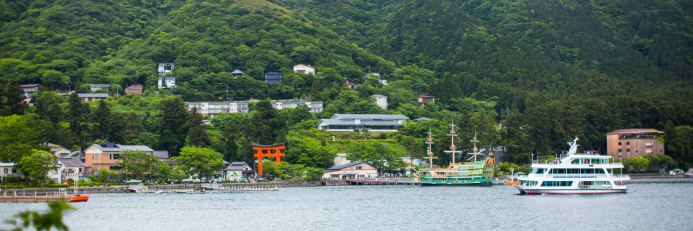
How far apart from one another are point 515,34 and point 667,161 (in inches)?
2829

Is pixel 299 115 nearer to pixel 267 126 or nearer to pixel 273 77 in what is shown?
pixel 267 126

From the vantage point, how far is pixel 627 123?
104812mm

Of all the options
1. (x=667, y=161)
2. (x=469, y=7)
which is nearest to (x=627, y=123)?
(x=667, y=161)

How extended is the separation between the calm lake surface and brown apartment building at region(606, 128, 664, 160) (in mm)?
29369

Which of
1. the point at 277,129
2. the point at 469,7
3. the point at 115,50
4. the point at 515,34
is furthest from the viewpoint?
the point at 469,7

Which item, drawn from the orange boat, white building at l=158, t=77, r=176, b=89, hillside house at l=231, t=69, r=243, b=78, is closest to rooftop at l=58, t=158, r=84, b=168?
the orange boat

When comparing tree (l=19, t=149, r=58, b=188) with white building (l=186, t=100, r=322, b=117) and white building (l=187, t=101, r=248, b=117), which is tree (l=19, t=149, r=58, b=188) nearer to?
white building (l=186, t=100, r=322, b=117)

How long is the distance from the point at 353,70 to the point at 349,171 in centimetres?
4698

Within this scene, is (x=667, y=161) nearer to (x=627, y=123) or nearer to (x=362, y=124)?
(x=627, y=123)

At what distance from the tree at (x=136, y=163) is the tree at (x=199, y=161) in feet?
10.3

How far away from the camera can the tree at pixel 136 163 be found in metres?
74.4

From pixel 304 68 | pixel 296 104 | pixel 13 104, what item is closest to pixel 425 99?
pixel 304 68

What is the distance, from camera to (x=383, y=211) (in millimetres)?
51562

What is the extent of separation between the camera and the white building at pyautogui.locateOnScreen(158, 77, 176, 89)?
120 meters
